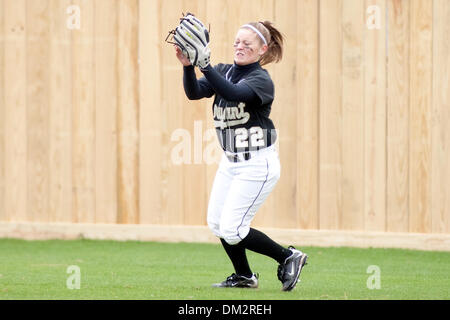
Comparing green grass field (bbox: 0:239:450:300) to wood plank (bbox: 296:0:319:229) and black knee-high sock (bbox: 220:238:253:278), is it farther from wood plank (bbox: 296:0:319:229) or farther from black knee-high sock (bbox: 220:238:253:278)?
wood plank (bbox: 296:0:319:229)

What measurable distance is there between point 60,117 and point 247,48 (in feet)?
11.6

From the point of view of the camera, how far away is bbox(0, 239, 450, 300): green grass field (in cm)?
534

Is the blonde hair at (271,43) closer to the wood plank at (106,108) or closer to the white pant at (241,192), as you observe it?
the white pant at (241,192)

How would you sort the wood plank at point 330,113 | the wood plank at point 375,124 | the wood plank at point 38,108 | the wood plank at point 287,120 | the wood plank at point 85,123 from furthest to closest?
1. the wood plank at point 38,108
2. the wood plank at point 85,123
3. the wood plank at point 287,120
4. the wood plank at point 330,113
5. the wood plank at point 375,124

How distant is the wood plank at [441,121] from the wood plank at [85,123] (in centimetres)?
318

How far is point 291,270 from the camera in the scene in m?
5.41

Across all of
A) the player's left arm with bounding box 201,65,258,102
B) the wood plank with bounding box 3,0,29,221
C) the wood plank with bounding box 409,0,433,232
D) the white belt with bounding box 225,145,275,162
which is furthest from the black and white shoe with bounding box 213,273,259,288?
the wood plank with bounding box 3,0,29,221

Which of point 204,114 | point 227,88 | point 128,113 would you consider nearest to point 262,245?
point 227,88

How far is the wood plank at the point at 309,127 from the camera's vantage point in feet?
26.5

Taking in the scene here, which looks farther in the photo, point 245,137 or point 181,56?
point 245,137

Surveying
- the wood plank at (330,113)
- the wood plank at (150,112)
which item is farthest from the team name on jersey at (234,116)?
the wood plank at (150,112)

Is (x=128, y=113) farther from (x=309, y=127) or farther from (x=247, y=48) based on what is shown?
(x=247, y=48)

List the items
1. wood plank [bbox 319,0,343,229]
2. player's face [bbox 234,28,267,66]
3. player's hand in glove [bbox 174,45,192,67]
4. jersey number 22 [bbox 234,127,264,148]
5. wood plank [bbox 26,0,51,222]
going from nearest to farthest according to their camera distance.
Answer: player's hand in glove [bbox 174,45,192,67], jersey number 22 [bbox 234,127,264,148], player's face [bbox 234,28,267,66], wood plank [bbox 319,0,343,229], wood plank [bbox 26,0,51,222]

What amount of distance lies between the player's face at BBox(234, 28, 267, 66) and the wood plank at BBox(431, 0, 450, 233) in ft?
9.06
